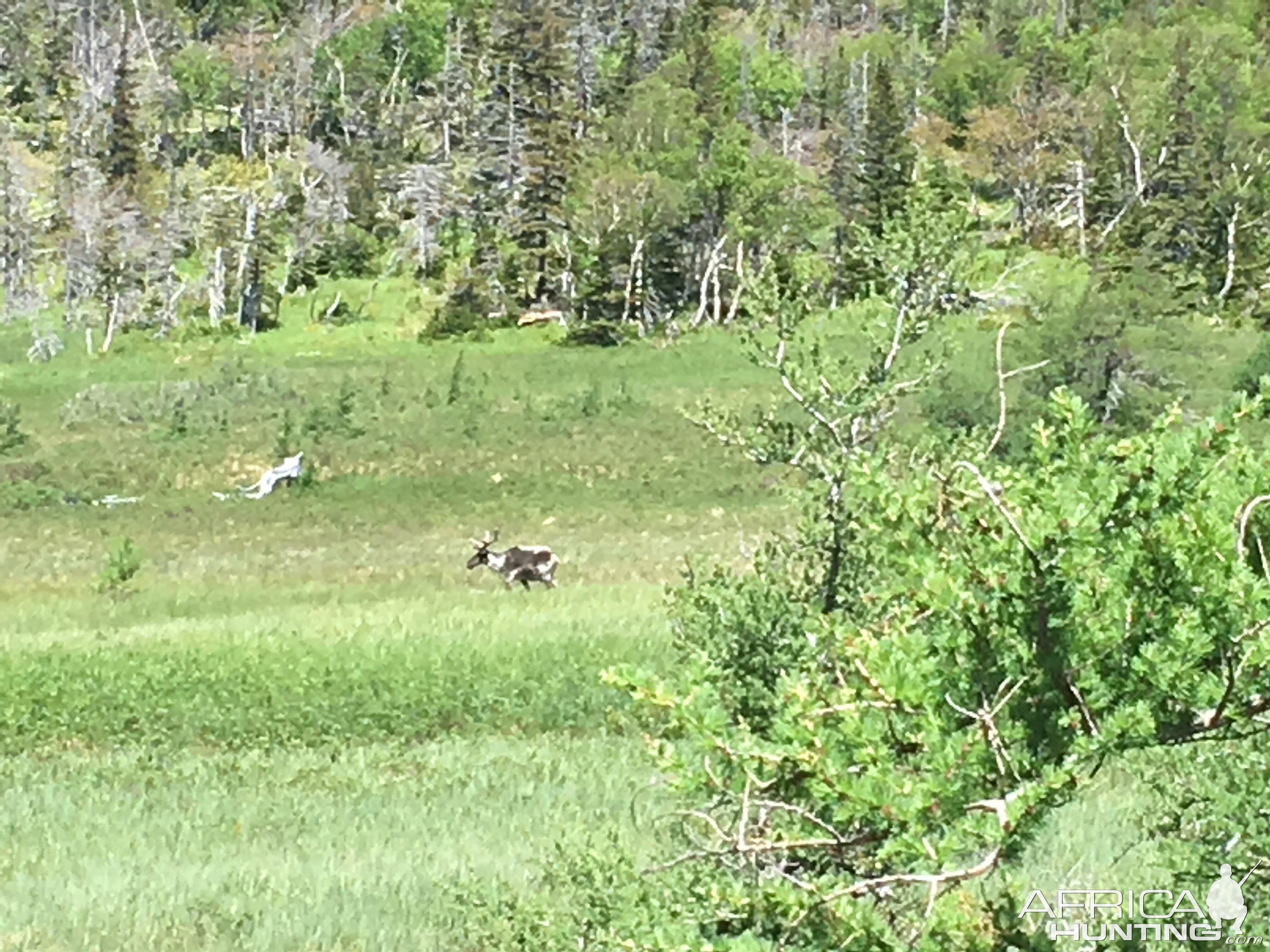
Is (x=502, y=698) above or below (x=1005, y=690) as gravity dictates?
below

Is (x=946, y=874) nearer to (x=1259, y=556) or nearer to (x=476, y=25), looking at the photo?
(x=1259, y=556)

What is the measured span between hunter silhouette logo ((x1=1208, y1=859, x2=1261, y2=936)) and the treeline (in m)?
32.0

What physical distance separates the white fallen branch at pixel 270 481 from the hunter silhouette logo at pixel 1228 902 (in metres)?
28.5

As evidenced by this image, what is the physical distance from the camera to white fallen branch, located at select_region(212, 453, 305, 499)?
31.1 meters

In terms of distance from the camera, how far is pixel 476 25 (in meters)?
86.4

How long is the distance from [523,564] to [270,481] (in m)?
10.8

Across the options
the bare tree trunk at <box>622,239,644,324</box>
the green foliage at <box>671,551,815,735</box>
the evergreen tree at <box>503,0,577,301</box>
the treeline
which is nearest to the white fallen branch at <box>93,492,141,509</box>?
the treeline

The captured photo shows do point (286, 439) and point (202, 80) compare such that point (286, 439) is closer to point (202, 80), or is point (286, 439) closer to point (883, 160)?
point (883, 160)

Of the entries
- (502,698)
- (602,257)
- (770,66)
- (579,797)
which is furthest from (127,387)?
(770,66)

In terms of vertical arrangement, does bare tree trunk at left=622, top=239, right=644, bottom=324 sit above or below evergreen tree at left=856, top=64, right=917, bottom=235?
below

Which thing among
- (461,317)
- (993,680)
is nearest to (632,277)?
(461,317)

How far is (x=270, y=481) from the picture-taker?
31.2 metres

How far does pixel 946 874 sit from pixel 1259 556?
105cm

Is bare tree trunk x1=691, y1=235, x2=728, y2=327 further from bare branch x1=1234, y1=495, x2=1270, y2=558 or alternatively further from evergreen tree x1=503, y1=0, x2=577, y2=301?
bare branch x1=1234, y1=495, x2=1270, y2=558
